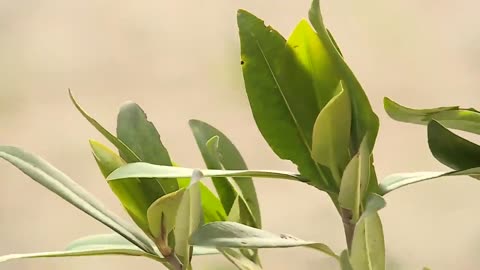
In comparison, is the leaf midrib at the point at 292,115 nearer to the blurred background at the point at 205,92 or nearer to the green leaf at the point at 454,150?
the green leaf at the point at 454,150

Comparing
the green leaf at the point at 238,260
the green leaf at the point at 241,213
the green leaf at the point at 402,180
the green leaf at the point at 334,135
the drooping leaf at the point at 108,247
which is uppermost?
the green leaf at the point at 334,135

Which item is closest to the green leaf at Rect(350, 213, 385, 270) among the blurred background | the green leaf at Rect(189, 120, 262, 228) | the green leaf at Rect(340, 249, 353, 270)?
the green leaf at Rect(340, 249, 353, 270)

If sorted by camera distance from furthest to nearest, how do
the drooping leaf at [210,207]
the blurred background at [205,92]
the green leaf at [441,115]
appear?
the blurred background at [205,92], the drooping leaf at [210,207], the green leaf at [441,115]

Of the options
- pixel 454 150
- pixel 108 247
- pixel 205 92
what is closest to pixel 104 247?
pixel 108 247

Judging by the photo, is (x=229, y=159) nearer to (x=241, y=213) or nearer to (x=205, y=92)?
(x=241, y=213)

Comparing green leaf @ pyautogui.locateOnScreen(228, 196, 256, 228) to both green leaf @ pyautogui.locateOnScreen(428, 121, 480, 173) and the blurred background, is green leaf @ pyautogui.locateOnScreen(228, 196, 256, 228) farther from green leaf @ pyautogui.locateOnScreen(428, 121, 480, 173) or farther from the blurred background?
the blurred background

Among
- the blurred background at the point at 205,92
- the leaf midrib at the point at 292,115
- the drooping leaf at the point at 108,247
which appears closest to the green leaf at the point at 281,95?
the leaf midrib at the point at 292,115

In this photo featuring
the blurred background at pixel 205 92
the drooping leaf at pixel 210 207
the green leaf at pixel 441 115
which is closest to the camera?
the green leaf at pixel 441 115

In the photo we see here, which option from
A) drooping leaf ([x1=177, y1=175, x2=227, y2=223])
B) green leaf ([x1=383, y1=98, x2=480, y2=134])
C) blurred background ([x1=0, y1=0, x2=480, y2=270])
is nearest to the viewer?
green leaf ([x1=383, y1=98, x2=480, y2=134])
